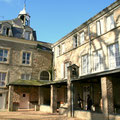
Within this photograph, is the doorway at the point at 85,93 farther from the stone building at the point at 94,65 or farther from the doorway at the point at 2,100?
the doorway at the point at 2,100

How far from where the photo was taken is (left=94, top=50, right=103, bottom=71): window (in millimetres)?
14964

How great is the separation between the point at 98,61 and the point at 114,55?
6.19ft

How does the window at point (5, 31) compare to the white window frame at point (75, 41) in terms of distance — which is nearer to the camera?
the white window frame at point (75, 41)

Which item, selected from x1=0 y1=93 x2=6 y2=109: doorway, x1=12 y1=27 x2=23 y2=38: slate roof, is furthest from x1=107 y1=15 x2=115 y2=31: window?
x1=0 y1=93 x2=6 y2=109: doorway

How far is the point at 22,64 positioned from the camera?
21.9m

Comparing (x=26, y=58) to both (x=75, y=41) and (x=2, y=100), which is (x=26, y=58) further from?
(x=75, y=41)

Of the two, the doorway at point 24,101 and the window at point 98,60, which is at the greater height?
the window at point 98,60

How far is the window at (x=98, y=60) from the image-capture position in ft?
49.1

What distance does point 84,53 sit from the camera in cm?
1711

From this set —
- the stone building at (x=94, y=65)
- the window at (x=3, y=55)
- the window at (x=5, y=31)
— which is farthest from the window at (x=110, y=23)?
the window at (x=5, y=31)

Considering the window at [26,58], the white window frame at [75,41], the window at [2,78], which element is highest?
the white window frame at [75,41]

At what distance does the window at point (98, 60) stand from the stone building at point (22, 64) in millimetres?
7618

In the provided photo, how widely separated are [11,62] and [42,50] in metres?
4.57

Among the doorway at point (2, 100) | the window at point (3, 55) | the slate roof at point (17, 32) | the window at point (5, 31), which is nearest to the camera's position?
the doorway at point (2, 100)
